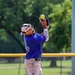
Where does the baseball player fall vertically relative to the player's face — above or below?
below

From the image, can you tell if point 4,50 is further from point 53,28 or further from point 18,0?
point 53,28

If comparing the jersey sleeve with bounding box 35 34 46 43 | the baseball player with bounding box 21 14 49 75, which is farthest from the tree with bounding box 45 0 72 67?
the jersey sleeve with bounding box 35 34 46 43

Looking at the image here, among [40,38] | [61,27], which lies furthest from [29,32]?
[61,27]

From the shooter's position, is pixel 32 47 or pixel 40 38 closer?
pixel 40 38

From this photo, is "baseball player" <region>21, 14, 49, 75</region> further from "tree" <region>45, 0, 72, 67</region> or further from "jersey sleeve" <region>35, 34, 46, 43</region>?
"tree" <region>45, 0, 72, 67</region>

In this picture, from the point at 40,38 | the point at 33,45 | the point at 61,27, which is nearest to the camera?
the point at 40,38

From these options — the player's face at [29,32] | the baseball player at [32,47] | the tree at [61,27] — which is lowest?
the tree at [61,27]

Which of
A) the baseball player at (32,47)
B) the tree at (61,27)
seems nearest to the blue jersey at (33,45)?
the baseball player at (32,47)

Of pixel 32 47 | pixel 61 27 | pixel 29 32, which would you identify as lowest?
pixel 61 27

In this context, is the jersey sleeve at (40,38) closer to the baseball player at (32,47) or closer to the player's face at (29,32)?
the baseball player at (32,47)

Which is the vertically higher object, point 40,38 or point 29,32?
point 29,32

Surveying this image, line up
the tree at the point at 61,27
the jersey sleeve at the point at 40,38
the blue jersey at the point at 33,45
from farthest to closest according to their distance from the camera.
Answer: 1. the tree at the point at 61,27
2. the blue jersey at the point at 33,45
3. the jersey sleeve at the point at 40,38

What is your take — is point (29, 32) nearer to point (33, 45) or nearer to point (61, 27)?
point (33, 45)

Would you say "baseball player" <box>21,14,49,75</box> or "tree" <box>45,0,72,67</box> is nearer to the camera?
"baseball player" <box>21,14,49,75</box>
